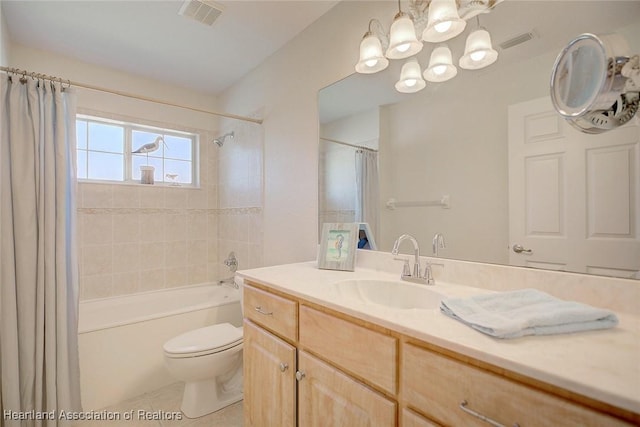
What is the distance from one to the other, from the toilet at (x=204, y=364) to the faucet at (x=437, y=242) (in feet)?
4.27

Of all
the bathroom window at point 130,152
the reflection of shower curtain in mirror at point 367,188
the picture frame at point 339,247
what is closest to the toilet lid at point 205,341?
the picture frame at point 339,247

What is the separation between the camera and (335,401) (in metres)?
0.96

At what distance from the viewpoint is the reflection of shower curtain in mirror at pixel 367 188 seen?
5.20ft

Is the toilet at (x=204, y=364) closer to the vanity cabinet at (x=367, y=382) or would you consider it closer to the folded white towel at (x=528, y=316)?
the vanity cabinet at (x=367, y=382)

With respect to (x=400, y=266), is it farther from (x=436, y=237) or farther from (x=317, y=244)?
(x=317, y=244)

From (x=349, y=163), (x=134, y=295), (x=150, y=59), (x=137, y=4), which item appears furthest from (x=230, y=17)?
(x=134, y=295)

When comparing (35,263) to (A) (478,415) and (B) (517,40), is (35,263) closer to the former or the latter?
(A) (478,415)

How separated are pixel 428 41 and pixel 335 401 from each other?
1467 millimetres

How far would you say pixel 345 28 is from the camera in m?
1.73

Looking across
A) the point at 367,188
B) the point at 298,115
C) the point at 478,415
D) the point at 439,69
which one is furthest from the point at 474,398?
the point at 298,115

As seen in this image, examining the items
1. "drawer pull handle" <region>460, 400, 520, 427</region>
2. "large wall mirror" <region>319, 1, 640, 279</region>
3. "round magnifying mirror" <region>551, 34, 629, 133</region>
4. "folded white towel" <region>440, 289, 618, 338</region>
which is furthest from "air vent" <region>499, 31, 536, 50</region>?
"drawer pull handle" <region>460, 400, 520, 427</region>

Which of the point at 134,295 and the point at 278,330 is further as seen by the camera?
the point at 134,295

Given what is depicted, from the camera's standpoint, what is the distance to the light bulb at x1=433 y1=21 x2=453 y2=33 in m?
1.20

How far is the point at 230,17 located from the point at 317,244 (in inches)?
61.5
